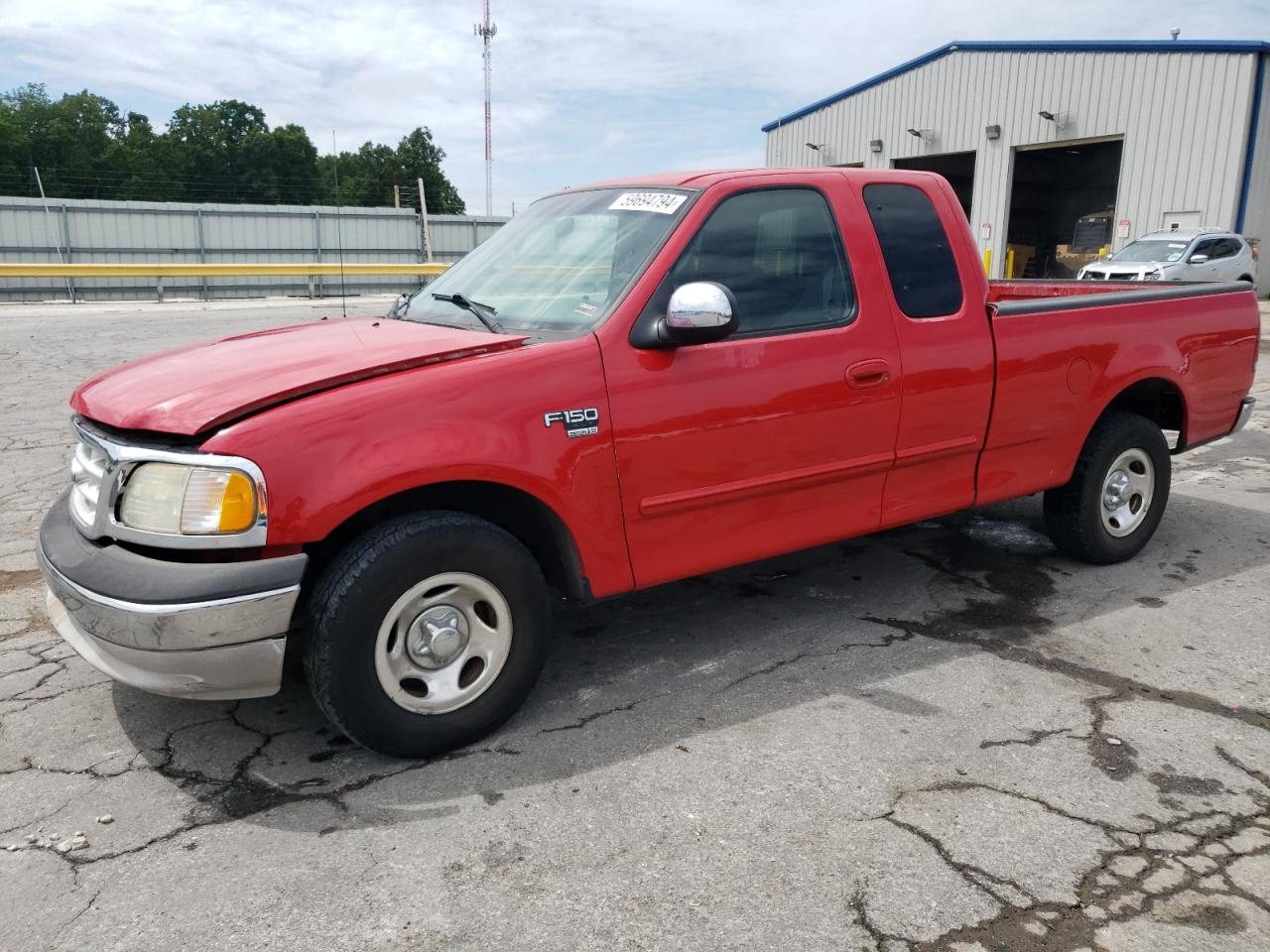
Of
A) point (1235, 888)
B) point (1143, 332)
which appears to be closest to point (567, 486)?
point (1235, 888)

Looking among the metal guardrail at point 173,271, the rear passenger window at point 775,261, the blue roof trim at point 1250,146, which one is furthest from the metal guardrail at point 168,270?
the rear passenger window at point 775,261

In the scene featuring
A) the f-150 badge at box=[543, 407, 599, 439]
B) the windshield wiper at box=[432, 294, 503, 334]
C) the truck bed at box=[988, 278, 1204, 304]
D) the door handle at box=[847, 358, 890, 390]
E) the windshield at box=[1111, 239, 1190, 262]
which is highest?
the windshield at box=[1111, 239, 1190, 262]

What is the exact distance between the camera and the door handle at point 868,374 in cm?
382

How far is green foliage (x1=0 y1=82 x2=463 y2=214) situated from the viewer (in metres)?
41.2

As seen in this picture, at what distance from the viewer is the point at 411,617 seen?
10.1 feet

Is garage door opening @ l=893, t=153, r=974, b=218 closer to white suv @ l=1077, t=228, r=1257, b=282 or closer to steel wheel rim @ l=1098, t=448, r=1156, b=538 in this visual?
white suv @ l=1077, t=228, r=1257, b=282

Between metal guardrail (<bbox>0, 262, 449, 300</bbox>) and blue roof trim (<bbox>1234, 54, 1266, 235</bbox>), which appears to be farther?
metal guardrail (<bbox>0, 262, 449, 300</bbox>)

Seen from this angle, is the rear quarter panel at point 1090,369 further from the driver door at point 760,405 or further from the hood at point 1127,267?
the hood at point 1127,267

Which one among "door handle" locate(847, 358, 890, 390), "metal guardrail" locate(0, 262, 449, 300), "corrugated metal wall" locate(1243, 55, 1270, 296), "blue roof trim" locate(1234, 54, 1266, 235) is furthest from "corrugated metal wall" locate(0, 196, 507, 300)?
"door handle" locate(847, 358, 890, 390)

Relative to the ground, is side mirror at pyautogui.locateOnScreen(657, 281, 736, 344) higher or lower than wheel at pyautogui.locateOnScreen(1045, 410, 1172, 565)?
higher

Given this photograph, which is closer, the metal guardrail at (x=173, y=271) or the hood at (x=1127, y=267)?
the hood at (x=1127, y=267)

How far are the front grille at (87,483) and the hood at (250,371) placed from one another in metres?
0.12

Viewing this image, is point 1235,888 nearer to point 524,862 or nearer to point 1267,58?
point 524,862

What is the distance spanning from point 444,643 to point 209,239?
95.5 feet
